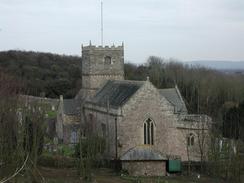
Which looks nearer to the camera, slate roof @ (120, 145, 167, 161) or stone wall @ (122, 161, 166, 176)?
stone wall @ (122, 161, 166, 176)

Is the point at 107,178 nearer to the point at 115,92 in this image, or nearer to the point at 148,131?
the point at 148,131

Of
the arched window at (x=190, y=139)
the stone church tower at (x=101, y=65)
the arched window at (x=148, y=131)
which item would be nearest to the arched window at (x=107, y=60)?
the stone church tower at (x=101, y=65)

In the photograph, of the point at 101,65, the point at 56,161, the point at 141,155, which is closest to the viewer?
the point at 141,155

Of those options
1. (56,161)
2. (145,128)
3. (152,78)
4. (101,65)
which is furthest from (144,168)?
(152,78)

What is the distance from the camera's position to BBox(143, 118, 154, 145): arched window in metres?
37.9

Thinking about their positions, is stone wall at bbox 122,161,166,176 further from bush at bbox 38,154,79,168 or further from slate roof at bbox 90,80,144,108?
slate roof at bbox 90,80,144,108

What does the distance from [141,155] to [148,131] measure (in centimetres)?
445

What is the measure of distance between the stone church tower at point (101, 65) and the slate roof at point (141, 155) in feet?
45.1

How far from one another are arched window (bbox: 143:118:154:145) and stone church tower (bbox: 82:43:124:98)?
10317 mm

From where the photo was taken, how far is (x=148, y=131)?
38.1 meters

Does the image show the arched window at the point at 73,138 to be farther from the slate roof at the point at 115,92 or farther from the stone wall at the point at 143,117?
the stone wall at the point at 143,117

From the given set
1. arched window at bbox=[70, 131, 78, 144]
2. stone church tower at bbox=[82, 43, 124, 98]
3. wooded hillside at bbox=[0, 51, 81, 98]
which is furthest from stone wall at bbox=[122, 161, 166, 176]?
wooded hillside at bbox=[0, 51, 81, 98]

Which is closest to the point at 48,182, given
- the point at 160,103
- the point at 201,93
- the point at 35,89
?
the point at 160,103

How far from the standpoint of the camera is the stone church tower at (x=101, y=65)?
47016mm
